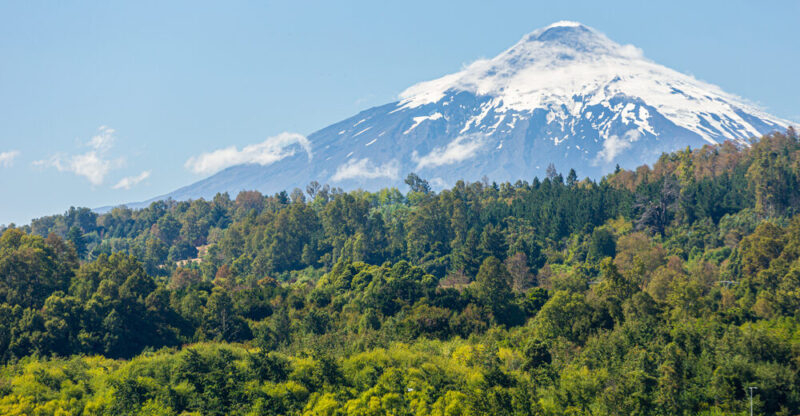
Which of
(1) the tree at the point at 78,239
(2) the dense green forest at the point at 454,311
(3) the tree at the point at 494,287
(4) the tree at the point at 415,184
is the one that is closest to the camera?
(2) the dense green forest at the point at 454,311

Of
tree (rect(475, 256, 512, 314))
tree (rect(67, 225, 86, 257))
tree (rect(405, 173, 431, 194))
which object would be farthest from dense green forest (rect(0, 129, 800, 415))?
tree (rect(405, 173, 431, 194))

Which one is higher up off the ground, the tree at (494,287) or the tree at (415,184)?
the tree at (415,184)

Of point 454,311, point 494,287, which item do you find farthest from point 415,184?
point 454,311

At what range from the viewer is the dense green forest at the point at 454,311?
51.8m

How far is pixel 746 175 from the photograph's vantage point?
106875 mm

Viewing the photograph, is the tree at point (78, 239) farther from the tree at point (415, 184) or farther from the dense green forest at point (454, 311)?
the tree at point (415, 184)

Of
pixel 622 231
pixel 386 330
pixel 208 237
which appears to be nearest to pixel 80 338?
pixel 386 330

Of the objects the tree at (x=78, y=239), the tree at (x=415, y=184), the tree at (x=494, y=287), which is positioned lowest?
the tree at (x=494, y=287)

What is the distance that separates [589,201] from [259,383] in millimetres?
70184

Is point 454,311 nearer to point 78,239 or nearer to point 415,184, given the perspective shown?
point 78,239

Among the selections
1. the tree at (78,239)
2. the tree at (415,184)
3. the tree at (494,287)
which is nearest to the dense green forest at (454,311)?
the tree at (494,287)

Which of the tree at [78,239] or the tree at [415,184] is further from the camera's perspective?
the tree at [415,184]

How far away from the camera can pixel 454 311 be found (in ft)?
241

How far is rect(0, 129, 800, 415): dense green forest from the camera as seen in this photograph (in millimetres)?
51812
